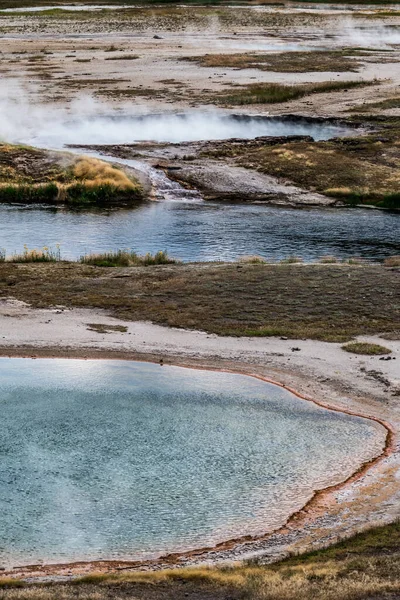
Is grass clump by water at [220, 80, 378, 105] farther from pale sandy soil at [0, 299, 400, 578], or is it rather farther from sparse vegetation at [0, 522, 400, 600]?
sparse vegetation at [0, 522, 400, 600]

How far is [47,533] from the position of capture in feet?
57.0

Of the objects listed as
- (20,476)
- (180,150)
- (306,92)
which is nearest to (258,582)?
(20,476)

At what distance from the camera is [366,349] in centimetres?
2661

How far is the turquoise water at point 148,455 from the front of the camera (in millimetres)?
17688

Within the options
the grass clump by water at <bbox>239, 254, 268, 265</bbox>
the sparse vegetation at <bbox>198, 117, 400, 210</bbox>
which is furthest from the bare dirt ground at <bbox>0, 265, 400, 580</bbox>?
the sparse vegetation at <bbox>198, 117, 400, 210</bbox>

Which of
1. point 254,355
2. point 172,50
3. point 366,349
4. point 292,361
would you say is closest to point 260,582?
point 292,361

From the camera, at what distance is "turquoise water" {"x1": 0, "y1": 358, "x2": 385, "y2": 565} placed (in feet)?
58.0

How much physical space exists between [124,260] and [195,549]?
1935cm

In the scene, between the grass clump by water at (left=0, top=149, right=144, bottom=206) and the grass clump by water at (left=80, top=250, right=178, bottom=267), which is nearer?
the grass clump by water at (left=80, top=250, right=178, bottom=267)

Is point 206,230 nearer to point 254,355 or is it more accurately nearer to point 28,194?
point 28,194

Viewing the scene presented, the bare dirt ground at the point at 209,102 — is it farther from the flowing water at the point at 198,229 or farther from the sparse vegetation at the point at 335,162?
the sparse vegetation at the point at 335,162

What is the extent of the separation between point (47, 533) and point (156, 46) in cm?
8403

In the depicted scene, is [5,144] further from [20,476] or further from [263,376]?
[20,476]

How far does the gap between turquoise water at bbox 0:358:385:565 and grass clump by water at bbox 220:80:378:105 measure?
42636 millimetres
